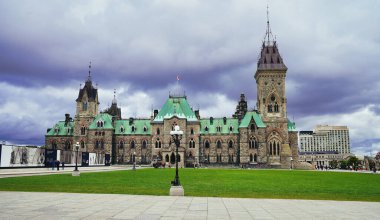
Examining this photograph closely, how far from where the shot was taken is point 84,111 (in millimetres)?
97812

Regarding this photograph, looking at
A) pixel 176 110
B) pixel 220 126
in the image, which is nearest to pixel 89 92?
pixel 176 110

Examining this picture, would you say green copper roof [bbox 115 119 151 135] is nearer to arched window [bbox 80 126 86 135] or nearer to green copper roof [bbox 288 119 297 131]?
arched window [bbox 80 126 86 135]

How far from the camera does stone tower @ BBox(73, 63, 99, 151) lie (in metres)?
96.6

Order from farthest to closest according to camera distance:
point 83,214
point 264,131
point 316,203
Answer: point 264,131, point 316,203, point 83,214

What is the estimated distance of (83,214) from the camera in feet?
37.6

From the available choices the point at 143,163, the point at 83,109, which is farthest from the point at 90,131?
the point at 143,163

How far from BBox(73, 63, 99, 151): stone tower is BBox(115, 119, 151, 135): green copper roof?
25.0 feet

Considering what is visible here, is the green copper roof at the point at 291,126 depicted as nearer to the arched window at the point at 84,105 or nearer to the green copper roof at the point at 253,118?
the green copper roof at the point at 253,118

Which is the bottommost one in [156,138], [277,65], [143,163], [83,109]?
[143,163]

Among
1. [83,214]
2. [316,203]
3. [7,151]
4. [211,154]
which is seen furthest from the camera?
[211,154]

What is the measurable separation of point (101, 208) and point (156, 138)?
3103 inches

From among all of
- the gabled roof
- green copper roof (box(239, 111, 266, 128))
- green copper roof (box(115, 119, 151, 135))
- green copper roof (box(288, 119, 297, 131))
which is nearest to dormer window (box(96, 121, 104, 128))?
green copper roof (box(115, 119, 151, 135))

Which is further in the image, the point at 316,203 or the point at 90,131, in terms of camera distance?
the point at 90,131

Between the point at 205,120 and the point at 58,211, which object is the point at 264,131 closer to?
the point at 205,120
